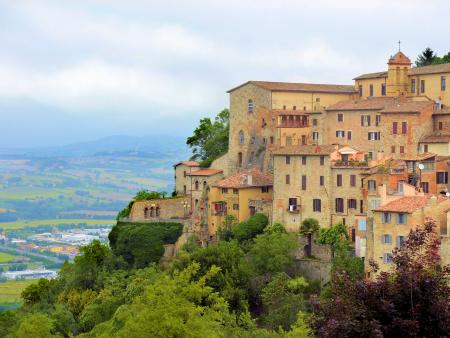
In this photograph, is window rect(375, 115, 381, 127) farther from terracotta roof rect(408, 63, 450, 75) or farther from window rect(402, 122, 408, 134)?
terracotta roof rect(408, 63, 450, 75)

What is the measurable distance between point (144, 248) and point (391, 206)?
20.8m

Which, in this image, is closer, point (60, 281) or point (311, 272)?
point (311, 272)

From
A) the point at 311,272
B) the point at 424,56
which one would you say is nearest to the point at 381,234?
the point at 311,272

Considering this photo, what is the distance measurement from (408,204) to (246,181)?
652 inches

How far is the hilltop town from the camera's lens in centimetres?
5300

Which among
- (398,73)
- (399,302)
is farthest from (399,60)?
(399,302)

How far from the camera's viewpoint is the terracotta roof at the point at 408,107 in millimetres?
60875

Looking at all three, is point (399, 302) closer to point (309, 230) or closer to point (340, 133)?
point (309, 230)

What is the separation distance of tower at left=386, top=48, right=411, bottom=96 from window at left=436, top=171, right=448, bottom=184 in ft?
38.6

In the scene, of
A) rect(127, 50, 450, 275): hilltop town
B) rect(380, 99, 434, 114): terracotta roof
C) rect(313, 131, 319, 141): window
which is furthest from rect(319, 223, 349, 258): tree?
rect(313, 131, 319, 141): window

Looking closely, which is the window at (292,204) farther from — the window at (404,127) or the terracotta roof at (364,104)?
the terracotta roof at (364,104)

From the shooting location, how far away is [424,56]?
8450 centimetres

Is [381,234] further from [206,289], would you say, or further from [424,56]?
[424,56]

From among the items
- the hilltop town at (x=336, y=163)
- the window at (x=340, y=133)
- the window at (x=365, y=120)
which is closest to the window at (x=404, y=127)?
the hilltop town at (x=336, y=163)
